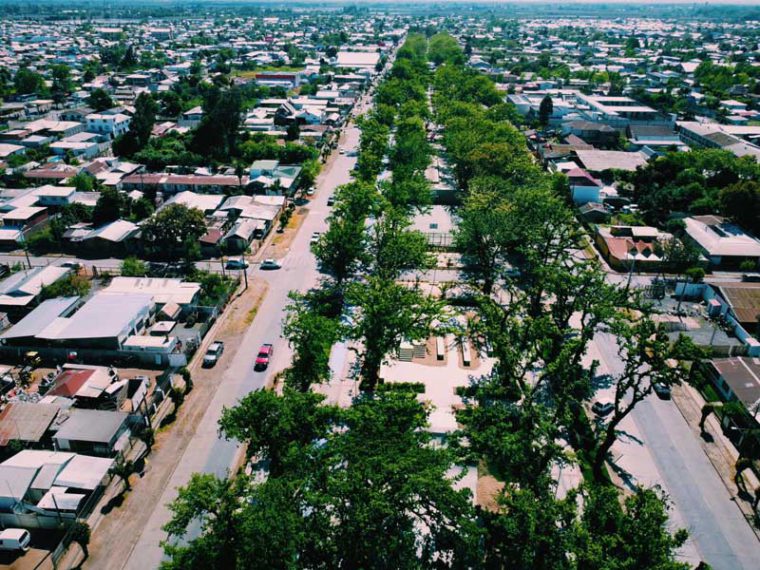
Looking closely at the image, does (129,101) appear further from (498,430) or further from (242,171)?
(498,430)

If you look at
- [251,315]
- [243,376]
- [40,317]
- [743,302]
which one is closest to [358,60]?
[251,315]

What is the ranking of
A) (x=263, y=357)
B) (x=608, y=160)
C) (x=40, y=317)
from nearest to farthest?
(x=263, y=357) < (x=40, y=317) < (x=608, y=160)

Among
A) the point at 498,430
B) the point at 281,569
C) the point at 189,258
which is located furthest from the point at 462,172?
the point at 281,569

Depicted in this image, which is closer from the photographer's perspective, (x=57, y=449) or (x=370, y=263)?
(x=57, y=449)

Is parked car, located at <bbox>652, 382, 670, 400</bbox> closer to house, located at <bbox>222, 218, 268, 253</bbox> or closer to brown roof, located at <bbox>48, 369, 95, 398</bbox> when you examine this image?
brown roof, located at <bbox>48, 369, 95, 398</bbox>

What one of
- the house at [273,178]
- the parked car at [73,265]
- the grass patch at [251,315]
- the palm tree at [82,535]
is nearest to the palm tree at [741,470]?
the palm tree at [82,535]

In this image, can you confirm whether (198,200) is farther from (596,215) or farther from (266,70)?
(266,70)

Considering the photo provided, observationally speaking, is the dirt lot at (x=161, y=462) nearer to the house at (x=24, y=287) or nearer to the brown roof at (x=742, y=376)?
the house at (x=24, y=287)
